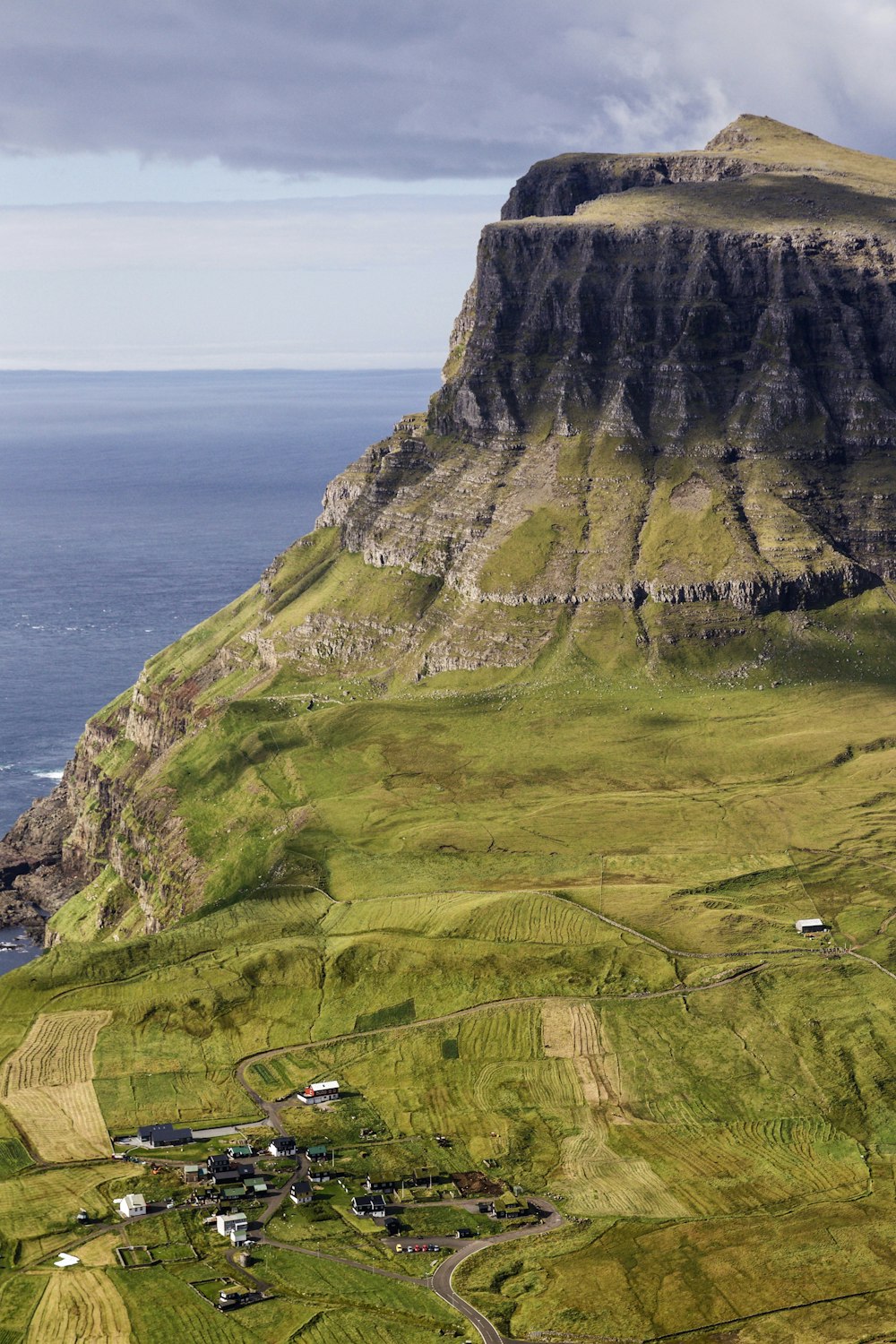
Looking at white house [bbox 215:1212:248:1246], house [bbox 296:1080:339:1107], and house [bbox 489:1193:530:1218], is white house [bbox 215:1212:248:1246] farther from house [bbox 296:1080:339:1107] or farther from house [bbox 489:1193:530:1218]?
house [bbox 296:1080:339:1107]

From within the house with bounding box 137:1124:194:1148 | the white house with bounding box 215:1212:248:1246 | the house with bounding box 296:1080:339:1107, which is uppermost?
the white house with bounding box 215:1212:248:1246

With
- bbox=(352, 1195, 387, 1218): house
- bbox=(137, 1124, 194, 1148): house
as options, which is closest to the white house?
bbox=(352, 1195, 387, 1218): house

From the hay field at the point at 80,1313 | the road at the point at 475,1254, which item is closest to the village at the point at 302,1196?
the road at the point at 475,1254

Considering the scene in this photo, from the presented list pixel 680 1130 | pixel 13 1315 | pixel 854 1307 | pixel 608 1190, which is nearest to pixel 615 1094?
pixel 680 1130

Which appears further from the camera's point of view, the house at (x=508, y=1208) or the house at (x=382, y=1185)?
the house at (x=382, y=1185)

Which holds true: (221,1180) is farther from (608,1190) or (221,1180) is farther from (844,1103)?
(844,1103)

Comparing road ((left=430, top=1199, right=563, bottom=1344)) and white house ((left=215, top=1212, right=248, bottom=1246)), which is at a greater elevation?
white house ((left=215, top=1212, right=248, bottom=1246))

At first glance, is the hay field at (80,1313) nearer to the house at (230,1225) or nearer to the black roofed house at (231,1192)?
the house at (230,1225)
